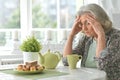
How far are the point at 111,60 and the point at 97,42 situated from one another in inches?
9.3

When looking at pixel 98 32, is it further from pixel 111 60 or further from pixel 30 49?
pixel 30 49

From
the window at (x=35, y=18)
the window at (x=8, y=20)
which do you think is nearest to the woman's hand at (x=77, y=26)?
the window at (x=35, y=18)

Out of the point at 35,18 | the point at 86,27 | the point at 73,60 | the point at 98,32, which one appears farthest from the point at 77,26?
the point at 35,18

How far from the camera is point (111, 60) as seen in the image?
157 centimetres

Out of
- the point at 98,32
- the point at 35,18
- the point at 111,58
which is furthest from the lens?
the point at 35,18

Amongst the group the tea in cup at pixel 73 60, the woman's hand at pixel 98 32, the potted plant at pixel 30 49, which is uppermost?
the woman's hand at pixel 98 32

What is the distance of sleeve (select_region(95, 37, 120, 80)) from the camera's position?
156cm

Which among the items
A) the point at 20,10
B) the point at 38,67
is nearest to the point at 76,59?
the point at 38,67

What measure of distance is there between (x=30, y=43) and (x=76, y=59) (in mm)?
352

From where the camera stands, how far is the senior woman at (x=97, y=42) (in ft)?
5.17

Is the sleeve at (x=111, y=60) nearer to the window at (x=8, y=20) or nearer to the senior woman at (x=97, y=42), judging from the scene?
the senior woman at (x=97, y=42)

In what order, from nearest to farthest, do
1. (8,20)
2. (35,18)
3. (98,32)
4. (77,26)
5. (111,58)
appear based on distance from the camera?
(111,58), (98,32), (77,26), (8,20), (35,18)

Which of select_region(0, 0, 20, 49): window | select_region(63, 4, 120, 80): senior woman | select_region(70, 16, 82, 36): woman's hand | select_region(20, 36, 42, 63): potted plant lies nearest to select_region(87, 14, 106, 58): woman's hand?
select_region(63, 4, 120, 80): senior woman

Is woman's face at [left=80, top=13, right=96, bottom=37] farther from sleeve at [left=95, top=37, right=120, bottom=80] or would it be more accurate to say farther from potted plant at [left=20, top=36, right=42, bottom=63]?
potted plant at [left=20, top=36, right=42, bottom=63]
